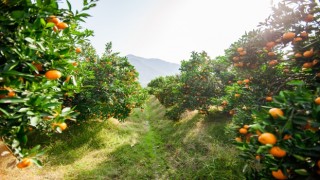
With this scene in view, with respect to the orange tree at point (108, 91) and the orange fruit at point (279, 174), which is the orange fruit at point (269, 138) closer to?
the orange fruit at point (279, 174)

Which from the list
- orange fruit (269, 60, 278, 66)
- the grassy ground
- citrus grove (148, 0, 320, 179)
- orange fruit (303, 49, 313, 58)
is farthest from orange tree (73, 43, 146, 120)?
orange fruit (303, 49, 313, 58)

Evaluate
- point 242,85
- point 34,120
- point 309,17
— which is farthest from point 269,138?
point 242,85

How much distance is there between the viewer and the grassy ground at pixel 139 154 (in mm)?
6340

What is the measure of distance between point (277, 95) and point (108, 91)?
7038 millimetres

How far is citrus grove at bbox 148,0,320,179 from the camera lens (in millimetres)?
2025

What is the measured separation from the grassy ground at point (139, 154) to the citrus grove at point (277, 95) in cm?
103

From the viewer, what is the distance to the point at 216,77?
39.6ft

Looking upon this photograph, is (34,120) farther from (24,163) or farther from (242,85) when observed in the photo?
(242,85)

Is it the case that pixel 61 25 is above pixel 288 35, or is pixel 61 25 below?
above

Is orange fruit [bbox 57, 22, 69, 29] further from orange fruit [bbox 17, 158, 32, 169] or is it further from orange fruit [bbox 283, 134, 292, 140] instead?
orange fruit [bbox 283, 134, 292, 140]

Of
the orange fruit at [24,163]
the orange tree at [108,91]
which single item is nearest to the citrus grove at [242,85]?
the orange fruit at [24,163]

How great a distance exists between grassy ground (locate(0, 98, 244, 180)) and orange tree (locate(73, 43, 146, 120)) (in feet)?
3.64

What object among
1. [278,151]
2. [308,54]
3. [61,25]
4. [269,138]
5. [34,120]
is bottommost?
[278,151]

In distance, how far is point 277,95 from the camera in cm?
550
